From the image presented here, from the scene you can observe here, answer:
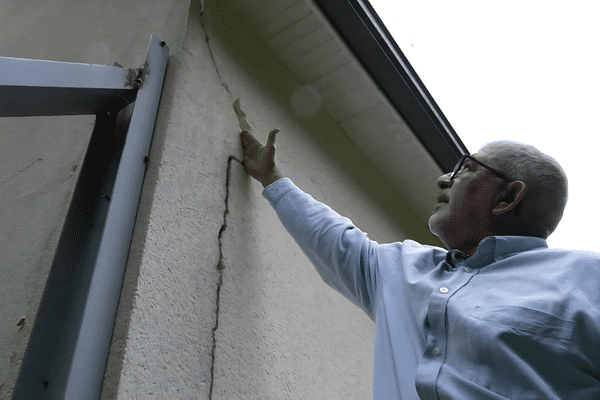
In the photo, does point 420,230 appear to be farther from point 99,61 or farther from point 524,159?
point 99,61

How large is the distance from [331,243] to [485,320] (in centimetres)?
65

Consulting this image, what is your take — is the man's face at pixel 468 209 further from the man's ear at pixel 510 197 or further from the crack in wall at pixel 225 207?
the crack in wall at pixel 225 207

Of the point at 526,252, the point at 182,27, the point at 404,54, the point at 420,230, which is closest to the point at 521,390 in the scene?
the point at 526,252

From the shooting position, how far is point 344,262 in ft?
5.17

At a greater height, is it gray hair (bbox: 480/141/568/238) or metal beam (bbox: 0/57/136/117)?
metal beam (bbox: 0/57/136/117)

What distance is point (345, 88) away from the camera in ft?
8.55

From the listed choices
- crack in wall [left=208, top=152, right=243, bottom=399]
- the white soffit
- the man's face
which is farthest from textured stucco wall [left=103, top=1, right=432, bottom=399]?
the man's face

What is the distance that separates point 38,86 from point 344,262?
3.39ft

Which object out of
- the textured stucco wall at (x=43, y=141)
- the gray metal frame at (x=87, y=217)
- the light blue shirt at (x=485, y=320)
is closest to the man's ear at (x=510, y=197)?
the light blue shirt at (x=485, y=320)

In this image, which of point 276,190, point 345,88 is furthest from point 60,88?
point 345,88

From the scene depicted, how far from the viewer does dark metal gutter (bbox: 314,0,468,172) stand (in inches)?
90.4

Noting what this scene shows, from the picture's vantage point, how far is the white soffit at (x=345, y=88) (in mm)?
2248

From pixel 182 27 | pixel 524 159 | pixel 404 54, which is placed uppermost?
pixel 404 54

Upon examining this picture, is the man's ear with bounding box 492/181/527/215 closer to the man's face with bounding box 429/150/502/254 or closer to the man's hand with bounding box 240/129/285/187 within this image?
the man's face with bounding box 429/150/502/254
